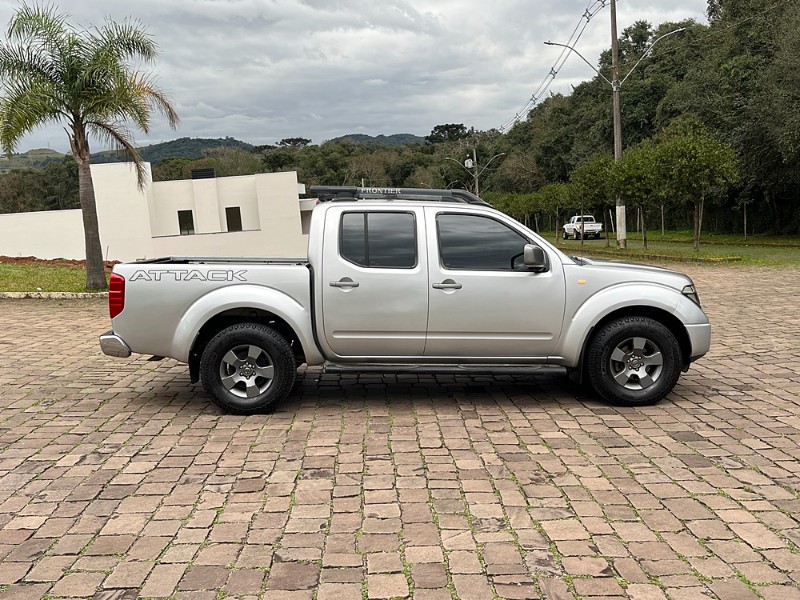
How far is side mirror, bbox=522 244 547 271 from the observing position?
248 inches

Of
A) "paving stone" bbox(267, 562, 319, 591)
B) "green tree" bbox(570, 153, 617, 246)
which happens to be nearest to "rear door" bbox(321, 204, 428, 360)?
"paving stone" bbox(267, 562, 319, 591)

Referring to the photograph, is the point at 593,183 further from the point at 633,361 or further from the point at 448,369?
the point at 448,369

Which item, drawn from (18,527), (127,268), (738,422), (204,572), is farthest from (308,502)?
(738,422)

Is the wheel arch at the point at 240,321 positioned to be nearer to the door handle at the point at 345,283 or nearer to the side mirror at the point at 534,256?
the door handle at the point at 345,283

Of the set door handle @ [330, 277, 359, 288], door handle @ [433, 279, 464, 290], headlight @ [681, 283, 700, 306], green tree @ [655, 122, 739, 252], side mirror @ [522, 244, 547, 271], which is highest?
green tree @ [655, 122, 739, 252]

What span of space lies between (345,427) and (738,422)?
3.16 meters

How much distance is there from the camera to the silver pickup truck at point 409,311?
635 cm

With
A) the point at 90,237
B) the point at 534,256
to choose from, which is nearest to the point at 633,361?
the point at 534,256

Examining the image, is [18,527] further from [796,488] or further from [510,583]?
[796,488]

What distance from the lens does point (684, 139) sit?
2445 centimetres

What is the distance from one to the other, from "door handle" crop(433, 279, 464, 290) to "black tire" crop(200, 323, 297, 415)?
1.37 meters

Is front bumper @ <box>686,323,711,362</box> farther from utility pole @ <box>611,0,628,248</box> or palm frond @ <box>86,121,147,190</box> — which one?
utility pole @ <box>611,0,628,248</box>

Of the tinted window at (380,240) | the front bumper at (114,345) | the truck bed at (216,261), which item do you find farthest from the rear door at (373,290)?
the front bumper at (114,345)

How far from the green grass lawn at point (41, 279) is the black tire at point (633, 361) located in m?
13.4
